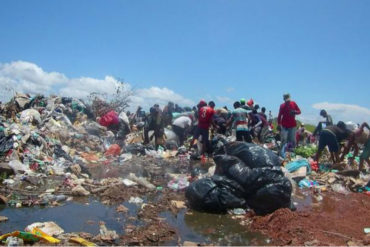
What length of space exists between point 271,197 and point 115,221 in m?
2.12

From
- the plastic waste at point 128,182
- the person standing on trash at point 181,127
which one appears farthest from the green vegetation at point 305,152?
the plastic waste at point 128,182

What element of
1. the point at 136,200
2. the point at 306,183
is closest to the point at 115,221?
the point at 136,200

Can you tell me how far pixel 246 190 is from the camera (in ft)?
16.6

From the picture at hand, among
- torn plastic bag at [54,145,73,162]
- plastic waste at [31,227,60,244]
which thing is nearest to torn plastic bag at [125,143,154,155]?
torn plastic bag at [54,145,73,162]

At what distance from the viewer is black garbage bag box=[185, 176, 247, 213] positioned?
16.2 ft

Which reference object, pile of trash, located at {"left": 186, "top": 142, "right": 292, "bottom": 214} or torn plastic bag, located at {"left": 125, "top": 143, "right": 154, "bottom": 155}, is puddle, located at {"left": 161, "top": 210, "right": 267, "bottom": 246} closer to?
pile of trash, located at {"left": 186, "top": 142, "right": 292, "bottom": 214}

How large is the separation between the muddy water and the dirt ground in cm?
26

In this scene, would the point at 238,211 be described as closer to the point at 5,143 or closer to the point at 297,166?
the point at 297,166

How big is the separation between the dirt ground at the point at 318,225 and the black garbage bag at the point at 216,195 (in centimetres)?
40

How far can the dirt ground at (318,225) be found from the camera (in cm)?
403

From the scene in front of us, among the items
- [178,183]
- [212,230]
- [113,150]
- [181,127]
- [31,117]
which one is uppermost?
[31,117]

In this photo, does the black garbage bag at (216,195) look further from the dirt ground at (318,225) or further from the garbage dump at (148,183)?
the dirt ground at (318,225)

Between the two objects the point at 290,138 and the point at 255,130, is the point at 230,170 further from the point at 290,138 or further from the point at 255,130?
the point at 255,130

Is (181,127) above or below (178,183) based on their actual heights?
above
